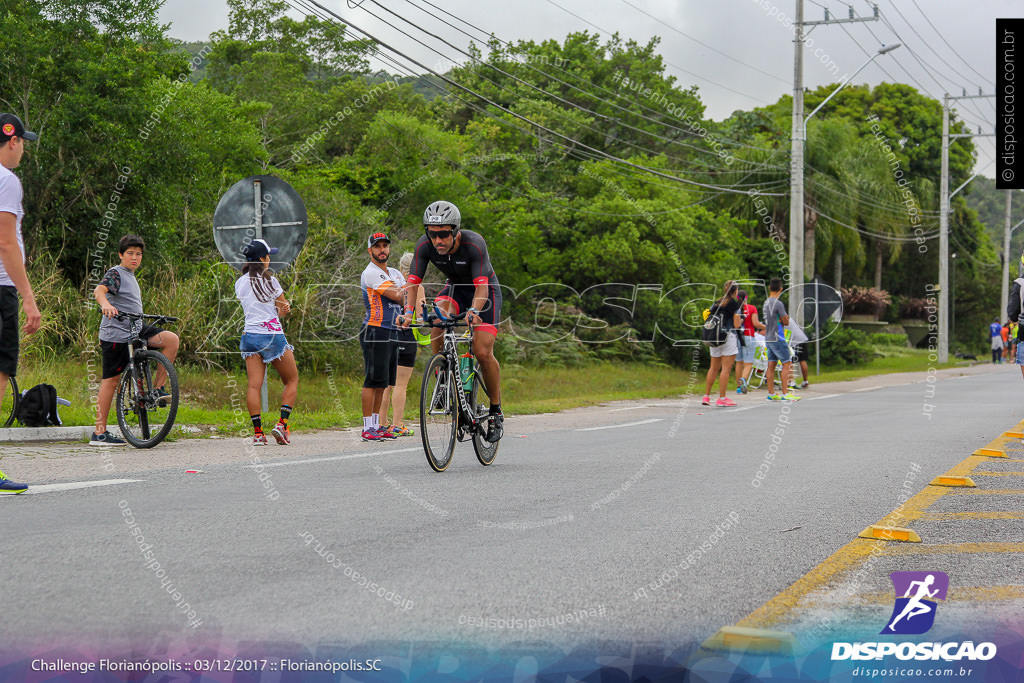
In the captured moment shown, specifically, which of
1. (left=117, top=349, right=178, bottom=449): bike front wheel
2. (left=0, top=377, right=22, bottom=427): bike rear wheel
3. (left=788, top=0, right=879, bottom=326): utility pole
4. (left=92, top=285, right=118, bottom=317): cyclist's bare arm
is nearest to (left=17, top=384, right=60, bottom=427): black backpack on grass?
(left=0, top=377, right=22, bottom=427): bike rear wheel

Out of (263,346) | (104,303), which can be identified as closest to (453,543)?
(263,346)

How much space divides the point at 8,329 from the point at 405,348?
179 inches

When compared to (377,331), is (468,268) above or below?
above

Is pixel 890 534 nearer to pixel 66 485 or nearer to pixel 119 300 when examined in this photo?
pixel 66 485

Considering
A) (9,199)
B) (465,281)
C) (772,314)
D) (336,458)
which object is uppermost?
(9,199)

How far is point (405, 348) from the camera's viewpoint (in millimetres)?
10312

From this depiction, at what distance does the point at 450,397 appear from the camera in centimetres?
750

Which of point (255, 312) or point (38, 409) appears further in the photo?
point (38, 409)

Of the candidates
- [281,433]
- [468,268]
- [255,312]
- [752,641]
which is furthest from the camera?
[281,433]

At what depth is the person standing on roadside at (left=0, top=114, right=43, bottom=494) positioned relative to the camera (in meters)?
6.04

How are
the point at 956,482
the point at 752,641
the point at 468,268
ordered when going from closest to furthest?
the point at 752,641, the point at 956,482, the point at 468,268

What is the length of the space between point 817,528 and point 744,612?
1.88 metres

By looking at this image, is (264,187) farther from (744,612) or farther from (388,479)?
(744,612)

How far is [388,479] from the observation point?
7.01 metres
